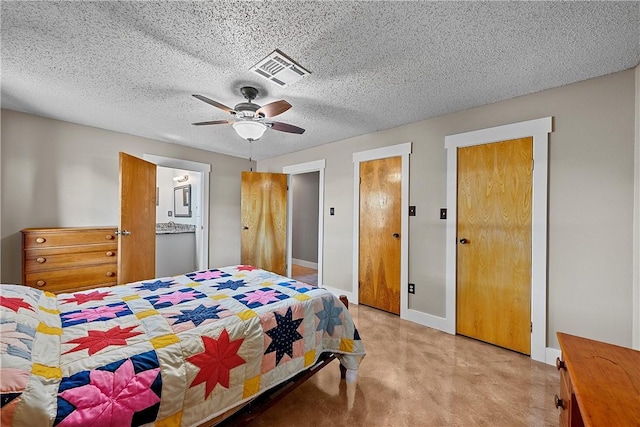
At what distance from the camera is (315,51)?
170cm

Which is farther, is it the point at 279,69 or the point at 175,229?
the point at 175,229

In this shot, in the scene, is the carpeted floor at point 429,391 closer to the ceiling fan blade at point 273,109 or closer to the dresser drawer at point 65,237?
the ceiling fan blade at point 273,109

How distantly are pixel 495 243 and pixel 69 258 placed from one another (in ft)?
14.3

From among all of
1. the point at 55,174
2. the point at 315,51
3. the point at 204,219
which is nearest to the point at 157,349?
the point at 315,51

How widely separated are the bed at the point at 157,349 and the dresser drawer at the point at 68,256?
1523 millimetres

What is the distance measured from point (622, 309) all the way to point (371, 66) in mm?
2566

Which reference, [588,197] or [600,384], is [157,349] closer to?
[600,384]

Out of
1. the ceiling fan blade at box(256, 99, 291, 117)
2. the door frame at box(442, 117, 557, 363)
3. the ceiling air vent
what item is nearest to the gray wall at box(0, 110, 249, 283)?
the ceiling fan blade at box(256, 99, 291, 117)

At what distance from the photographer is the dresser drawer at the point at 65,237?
255 centimetres

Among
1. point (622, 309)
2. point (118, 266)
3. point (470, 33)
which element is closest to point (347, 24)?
Result: point (470, 33)

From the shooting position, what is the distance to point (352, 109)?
105 inches

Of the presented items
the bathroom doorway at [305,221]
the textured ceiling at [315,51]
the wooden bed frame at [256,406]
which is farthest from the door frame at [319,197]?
the wooden bed frame at [256,406]

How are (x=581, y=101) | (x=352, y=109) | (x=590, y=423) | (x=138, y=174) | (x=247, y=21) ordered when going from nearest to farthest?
1. (x=590, y=423)
2. (x=247, y=21)
3. (x=581, y=101)
4. (x=352, y=109)
5. (x=138, y=174)

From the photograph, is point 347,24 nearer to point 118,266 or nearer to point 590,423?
point 590,423
